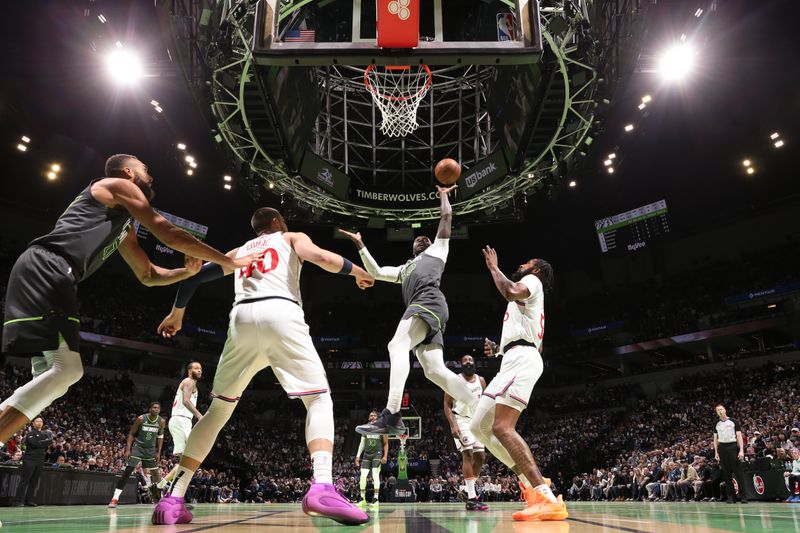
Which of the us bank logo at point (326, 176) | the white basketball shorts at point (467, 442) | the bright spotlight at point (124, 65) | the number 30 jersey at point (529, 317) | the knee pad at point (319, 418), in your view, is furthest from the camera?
the us bank logo at point (326, 176)

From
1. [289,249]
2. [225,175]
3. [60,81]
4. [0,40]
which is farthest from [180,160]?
[289,249]

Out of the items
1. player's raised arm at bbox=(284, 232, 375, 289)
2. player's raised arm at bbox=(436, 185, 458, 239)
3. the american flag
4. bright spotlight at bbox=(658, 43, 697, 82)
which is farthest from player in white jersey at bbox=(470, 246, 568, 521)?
bright spotlight at bbox=(658, 43, 697, 82)

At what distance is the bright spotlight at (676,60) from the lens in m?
15.7

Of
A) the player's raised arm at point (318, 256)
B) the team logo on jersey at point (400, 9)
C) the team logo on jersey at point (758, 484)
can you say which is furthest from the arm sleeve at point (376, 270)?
the team logo on jersey at point (758, 484)

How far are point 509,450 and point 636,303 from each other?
3295cm

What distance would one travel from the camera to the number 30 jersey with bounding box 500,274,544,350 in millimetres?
5316

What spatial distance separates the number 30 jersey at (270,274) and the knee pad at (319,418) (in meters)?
0.71

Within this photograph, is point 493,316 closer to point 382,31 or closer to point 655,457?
point 655,457

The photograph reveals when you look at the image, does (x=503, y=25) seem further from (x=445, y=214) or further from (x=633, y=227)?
(x=633, y=227)

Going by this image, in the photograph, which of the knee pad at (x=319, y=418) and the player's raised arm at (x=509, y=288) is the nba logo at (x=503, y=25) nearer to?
the player's raised arm at (x=509, y=288)

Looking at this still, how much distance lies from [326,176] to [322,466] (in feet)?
51.8

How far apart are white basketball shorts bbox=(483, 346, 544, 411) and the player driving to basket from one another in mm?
865

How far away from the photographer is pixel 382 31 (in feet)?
26.5

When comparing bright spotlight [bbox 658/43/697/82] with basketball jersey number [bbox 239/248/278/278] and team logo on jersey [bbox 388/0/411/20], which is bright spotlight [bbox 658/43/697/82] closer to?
team logo on jersey [bbox 388/0/411/20]
